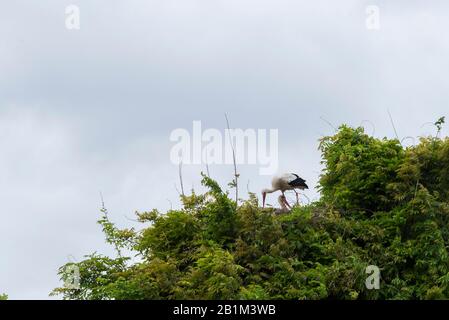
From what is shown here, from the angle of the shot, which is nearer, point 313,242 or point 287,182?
point 313,242

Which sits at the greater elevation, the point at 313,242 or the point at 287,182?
the point at 287,182

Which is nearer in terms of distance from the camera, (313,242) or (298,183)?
(313,242)

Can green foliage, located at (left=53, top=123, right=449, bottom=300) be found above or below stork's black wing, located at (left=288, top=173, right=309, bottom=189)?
below

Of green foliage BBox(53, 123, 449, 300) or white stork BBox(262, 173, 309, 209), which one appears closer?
green foliage BBox(53, 123, 449, 300)

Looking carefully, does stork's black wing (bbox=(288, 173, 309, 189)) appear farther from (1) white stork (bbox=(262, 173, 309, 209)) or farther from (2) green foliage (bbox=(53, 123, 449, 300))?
(2) green foliage (bbox=(53, 123, 449, 300))

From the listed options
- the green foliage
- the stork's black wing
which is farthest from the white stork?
the green foliage

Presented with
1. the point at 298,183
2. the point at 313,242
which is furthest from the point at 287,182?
the point at 313,242

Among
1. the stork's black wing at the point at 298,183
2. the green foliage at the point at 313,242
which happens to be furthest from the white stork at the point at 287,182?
the green foliage at the point at 313,242

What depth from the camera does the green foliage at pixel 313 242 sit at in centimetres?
1680

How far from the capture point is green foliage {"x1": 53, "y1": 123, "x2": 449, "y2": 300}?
1680cm

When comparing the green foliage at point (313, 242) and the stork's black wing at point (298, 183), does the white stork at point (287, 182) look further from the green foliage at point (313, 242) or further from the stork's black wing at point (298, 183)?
the green foliage at point (313, 242)

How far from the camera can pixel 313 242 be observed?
17906 millimetres

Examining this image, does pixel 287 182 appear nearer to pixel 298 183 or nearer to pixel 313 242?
pixel 298 183
